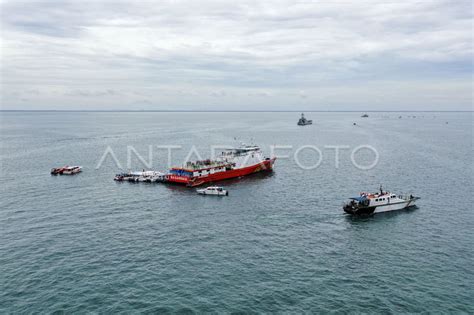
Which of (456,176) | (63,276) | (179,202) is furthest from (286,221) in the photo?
(456,176)

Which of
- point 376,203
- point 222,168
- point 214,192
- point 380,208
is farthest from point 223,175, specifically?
point 380,208

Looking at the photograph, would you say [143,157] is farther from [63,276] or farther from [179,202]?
[63,276]

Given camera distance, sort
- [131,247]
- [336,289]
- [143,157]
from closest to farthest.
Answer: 1. [336,289]
2. [131,247]
3. [143,157]

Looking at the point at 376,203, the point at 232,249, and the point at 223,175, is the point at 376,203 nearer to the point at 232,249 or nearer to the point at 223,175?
the point at 232,249

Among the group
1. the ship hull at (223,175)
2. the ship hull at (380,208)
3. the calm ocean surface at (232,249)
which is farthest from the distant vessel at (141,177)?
the ship hull at (380,208)

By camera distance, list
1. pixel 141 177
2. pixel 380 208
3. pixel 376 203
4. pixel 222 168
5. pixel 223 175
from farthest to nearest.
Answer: pixel 222 168
pixel 223 175
pixel 141 177
pixel 380 208
pixel 376 203

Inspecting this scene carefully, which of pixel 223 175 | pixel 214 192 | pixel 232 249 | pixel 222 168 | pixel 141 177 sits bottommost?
pixel 232 249

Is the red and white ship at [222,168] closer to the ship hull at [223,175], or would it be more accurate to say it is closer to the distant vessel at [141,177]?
the ship hull at [223,175]
